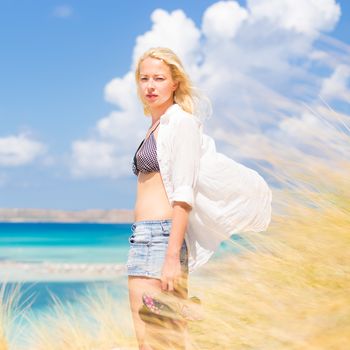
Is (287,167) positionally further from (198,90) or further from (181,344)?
(181,344)

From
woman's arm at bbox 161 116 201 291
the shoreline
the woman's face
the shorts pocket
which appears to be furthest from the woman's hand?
the shoreline

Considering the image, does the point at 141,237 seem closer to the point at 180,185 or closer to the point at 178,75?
the point at 180,185

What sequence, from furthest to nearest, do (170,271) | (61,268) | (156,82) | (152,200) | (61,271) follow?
(61,268)
(61,271)
(156,82)
(152,200)
(170,271)

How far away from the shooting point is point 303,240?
2668 millimetres

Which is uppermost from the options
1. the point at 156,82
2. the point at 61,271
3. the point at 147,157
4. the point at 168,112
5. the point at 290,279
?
the point at 61,271

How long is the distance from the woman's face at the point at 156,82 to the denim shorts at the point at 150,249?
0.47 m

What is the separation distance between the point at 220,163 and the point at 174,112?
0.24 meters

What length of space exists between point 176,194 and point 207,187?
171 mm

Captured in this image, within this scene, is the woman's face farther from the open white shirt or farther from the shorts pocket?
the shorts pocket

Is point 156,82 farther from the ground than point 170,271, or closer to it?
farther from the ground

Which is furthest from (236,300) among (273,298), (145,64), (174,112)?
(145,64)

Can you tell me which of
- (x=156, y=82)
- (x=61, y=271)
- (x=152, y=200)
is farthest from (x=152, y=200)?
(x=61, y=271)

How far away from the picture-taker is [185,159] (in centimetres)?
249

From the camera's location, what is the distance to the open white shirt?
2531 mm
